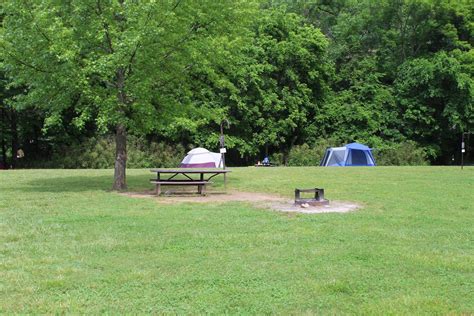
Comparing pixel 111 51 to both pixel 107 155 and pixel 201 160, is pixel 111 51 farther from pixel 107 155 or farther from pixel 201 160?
pixel 107 155

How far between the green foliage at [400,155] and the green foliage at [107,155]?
1305cm

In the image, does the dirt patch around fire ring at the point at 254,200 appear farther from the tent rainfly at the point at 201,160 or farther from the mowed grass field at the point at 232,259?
the tent rainfly at the point at 201,160

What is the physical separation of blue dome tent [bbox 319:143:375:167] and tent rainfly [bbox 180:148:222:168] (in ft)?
24.0

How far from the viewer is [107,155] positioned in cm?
3020

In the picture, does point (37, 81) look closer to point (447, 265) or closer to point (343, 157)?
point (447, 265)

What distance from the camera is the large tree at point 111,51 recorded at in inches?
480

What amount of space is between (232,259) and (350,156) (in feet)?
83.5

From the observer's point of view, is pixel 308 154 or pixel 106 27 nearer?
pixel 106 27

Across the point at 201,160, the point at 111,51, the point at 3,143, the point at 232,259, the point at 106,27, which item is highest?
the point at 106,27

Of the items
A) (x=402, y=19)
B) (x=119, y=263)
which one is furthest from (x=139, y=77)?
(x=402, y=19)

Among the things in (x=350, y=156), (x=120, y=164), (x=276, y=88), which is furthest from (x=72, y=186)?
(x=276, y=88)

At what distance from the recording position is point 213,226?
8039 mm

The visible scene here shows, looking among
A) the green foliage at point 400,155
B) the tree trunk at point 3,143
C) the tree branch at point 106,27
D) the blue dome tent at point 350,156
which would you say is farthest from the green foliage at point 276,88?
the tree branch at point 106,27

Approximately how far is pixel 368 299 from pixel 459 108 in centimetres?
3291
